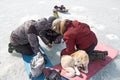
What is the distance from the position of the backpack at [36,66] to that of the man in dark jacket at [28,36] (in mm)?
162

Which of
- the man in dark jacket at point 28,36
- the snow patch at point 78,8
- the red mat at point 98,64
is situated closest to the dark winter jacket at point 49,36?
the man in dark jacket at point 28,36

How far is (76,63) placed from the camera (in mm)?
2652

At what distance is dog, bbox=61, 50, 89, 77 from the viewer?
262cm

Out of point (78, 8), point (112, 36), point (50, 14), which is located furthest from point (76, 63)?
point (78, 8)

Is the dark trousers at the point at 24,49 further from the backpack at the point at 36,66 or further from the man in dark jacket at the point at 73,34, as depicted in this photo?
the man in dark jacket at the point at 73,34

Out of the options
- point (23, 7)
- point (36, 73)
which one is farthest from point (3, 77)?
point (23, 7)

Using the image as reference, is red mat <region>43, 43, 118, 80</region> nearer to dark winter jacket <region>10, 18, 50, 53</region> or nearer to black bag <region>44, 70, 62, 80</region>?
black bag <region>44, 70, 62, 80</region>

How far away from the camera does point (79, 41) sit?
2760 millimetres

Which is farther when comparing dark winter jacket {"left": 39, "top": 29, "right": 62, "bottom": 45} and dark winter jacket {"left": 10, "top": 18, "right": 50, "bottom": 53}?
dark winter jacket {"left": 39, "top": 29, "right": 62, "bottom": 45}

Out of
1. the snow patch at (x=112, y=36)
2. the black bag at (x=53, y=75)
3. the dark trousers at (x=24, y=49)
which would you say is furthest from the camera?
the snow patch at (x=112, y=36)

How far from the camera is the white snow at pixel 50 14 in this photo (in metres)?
2.82

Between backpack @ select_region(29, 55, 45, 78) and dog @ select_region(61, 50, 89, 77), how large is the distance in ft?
0.88

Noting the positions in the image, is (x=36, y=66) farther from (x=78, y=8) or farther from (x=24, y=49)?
(x=78, y=8)

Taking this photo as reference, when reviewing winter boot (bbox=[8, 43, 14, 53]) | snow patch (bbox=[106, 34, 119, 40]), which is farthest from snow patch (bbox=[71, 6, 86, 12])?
winter boot (bbox=[8, 43, 14, 53])
